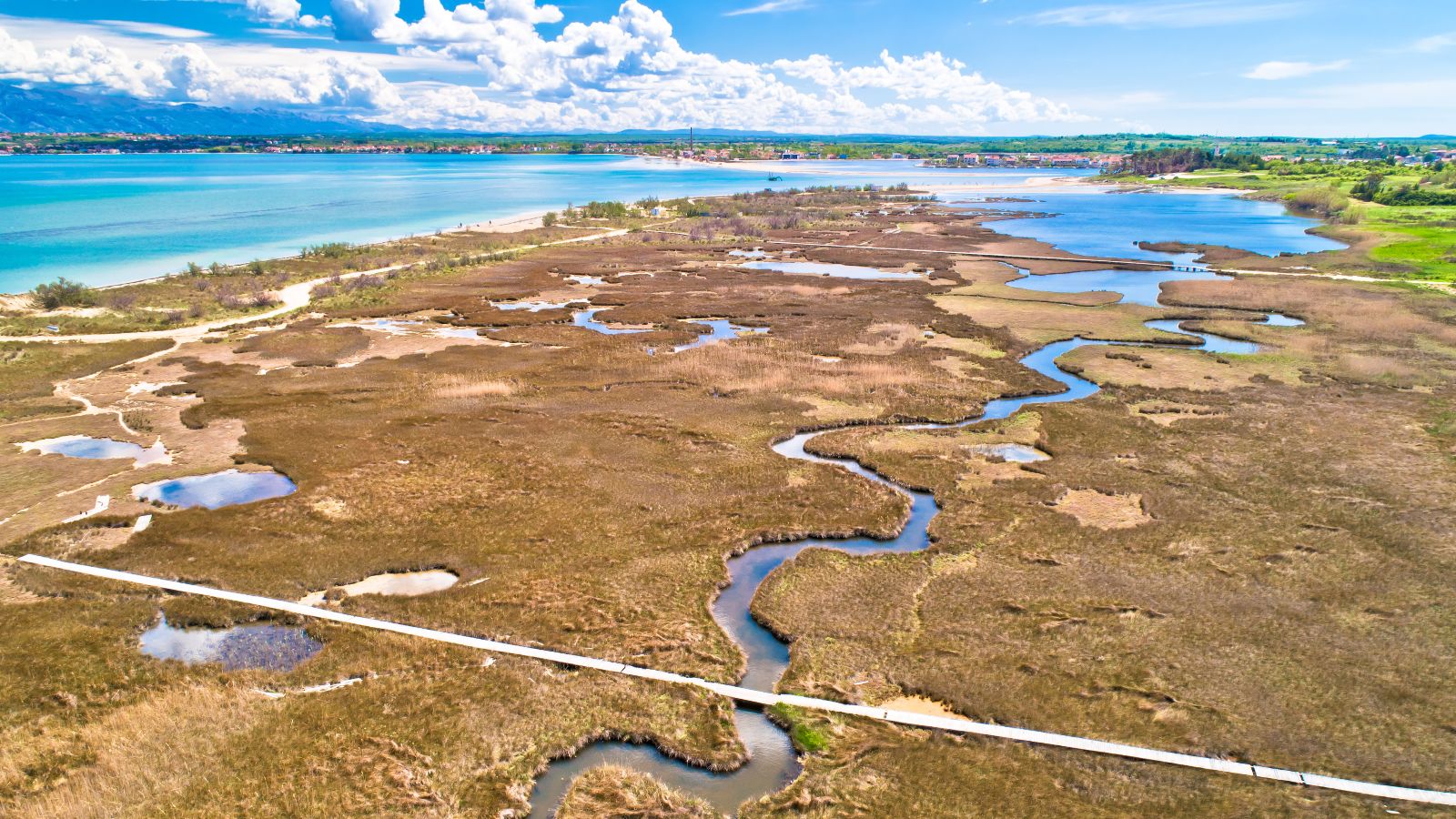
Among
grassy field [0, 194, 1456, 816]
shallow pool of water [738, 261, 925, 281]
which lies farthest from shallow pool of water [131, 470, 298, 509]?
shallow pool of water [738, 261, 925, 281]

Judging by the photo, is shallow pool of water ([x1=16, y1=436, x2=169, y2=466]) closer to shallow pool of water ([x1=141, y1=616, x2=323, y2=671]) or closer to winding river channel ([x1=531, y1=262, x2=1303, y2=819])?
shallow pool of water ([x1=141, y1=616, x2=323, y2=671])

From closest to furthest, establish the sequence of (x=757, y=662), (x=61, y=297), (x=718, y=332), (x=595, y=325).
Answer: (x=757, y=662) < (x=718, y=332) < (x=595, y=325) < (x=61, y=297)

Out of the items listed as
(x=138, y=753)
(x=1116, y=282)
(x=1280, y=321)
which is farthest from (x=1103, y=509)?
(x=1116, y=282)

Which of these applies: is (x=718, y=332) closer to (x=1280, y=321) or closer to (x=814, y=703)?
(x=814, y=703)

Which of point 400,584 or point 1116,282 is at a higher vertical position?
point 1116,282

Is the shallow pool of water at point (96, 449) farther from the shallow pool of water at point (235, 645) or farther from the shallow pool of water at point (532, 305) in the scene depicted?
the shallow pool of water at point (532, 305)

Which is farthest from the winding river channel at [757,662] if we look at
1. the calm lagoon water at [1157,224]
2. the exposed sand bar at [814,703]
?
the calm lagoon water at [1157,224]

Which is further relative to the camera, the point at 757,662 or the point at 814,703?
the point at 757,662
